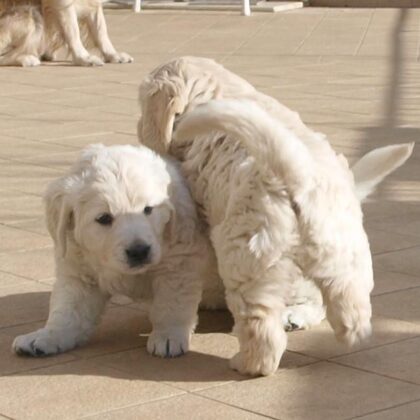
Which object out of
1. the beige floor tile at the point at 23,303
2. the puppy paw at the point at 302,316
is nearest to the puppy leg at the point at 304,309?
the puppy paw at the point at 302,316

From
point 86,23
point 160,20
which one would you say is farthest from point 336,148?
point 160,20

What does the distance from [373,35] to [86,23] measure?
11.3 ft

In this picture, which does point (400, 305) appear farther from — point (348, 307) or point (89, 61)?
point (89, 61)

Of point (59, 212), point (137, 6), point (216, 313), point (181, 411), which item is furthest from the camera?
point (137, 6)

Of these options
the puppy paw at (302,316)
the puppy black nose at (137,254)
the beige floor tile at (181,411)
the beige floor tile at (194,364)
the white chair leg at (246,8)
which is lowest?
the white chair leg at (246,8)

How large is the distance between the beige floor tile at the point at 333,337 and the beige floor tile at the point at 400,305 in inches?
1.6

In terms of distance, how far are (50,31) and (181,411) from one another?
1008 cm

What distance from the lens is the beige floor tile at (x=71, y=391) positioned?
13.6ft

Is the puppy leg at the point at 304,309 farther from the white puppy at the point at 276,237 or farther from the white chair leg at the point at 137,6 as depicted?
the white chair leg at the point at 137,6

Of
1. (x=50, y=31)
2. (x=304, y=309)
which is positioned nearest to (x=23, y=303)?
(x=304, y=309)

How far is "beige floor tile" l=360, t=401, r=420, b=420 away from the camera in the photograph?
156 inches

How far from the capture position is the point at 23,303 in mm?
5398

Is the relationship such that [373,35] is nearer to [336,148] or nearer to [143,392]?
[336,148]

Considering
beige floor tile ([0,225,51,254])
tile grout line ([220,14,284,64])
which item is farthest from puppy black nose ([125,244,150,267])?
tile grout line ([220,14,284,64])
